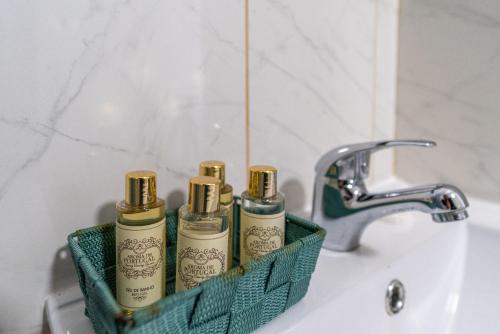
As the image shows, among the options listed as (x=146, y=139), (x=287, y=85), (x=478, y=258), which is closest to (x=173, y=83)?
(x=146, y=139)

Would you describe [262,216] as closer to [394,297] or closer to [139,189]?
[139,189]

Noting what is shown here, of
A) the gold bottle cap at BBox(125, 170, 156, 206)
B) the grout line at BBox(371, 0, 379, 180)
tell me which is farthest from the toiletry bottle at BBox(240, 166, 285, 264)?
the grout line at BBox(371, 0, 379, 180)

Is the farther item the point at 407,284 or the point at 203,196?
the point at 407,284

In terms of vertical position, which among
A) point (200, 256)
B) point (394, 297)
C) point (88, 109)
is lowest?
point (394, 297)

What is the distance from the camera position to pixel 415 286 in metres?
0.60

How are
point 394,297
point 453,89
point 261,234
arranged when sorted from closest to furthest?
point 261,234, point 394,297, point 453,89

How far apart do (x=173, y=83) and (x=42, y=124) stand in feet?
0.51

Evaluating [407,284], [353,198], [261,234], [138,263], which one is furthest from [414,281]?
[138,263]

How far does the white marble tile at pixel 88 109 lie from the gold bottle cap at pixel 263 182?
13 cm

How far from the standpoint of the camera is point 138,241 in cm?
38

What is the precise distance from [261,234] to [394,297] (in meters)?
0.25

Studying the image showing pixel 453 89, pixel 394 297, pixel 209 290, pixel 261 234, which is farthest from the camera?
pixel 453 89

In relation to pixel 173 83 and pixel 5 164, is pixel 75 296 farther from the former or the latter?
pixel 173 83

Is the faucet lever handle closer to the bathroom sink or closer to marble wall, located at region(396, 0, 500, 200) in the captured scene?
the bathroom sink
